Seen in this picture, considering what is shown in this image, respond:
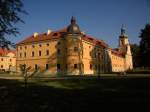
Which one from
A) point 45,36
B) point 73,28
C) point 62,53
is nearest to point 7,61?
point 45,36

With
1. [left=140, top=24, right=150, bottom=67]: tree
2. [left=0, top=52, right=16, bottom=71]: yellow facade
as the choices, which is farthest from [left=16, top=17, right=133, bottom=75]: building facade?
[left=0, top=52, right=16, bottom=71]: yellow facade

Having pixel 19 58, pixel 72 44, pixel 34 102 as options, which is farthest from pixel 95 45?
pixel 34 102

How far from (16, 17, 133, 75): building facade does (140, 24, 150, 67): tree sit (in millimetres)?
11839

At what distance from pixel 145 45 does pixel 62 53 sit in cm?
2046

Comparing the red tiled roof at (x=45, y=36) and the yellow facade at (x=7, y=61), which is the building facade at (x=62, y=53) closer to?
the red tiled roof at (x=45, y=36)

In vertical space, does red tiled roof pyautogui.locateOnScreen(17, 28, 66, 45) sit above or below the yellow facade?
above

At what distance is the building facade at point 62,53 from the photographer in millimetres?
57562

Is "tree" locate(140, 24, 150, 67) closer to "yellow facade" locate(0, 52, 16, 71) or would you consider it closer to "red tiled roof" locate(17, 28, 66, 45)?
"red tiled roof" locate(17, 28, 66, 45)

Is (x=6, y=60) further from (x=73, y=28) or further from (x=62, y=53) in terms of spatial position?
(x=73, y=28)

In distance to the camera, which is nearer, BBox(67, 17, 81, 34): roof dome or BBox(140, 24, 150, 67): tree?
BBox(67, 17, 81, 34): roof dome

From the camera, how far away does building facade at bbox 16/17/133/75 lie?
57.6m

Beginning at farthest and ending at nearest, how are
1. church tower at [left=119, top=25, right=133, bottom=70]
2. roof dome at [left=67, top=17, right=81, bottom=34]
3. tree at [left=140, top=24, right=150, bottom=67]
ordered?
church tower at [left=119, top=25, right=133, bottom=70] < tree at [left=140, top=24, right=150, bottom=67] < roof dome at [left=67, top=17, right=81, bottom=34]

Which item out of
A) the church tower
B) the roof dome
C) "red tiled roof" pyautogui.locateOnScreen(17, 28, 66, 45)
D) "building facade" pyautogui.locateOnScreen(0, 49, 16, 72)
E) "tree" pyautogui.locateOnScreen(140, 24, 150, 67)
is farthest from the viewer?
the church tower

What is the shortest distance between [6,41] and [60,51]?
38436 mm
